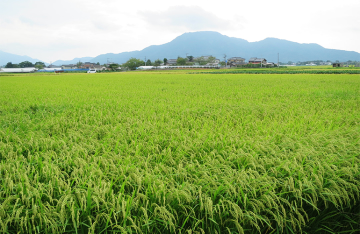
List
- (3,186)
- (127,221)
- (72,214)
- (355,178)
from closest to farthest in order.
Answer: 1. (72,214)
2. (127,221)
3. (3,186)
4. (355,178)

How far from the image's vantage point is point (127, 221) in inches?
71.0

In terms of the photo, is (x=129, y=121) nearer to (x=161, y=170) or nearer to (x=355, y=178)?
(x=161, y=170)

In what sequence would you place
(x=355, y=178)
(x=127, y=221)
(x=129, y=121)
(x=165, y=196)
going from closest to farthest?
(x=127, y=221) → (x=165, y=196) → (x=355, y=178) → (x=129, y=121)

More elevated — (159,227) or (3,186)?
(3,186)

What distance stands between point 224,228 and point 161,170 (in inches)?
39.4

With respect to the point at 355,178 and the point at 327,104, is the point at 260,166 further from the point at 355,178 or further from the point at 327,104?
the point at 327,104

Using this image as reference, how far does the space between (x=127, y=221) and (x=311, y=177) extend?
6.68 feet

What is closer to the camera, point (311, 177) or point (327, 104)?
point (311, 177)

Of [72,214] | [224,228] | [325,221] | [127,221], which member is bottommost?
[325,221]

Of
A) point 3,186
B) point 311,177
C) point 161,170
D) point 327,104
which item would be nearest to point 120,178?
point 161,170

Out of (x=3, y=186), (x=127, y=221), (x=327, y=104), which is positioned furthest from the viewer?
(x=327, y=104)

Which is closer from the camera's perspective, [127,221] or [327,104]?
[127,221]

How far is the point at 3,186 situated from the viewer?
2123mm

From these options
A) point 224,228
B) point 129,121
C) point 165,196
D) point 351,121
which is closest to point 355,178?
point 224,228
